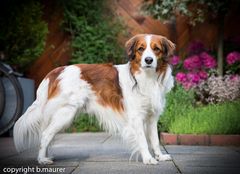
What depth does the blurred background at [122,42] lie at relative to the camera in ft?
22.4

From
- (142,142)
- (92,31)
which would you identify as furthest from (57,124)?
(92,31)

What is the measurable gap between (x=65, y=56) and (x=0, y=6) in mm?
1339

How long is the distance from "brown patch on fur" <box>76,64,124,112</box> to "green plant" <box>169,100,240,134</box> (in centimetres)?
150

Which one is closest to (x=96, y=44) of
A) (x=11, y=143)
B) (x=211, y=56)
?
(x=211, y=56)

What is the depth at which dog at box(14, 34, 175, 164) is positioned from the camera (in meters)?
4.46

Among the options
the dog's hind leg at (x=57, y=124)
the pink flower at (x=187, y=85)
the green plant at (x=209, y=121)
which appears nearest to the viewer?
the dog's hind leg at (x=57, y=124)

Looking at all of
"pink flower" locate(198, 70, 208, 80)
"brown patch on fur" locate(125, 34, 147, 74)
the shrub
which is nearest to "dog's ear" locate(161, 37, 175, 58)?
"brown patch on fur" locate(125, 34, 147, 74)

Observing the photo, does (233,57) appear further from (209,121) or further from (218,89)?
(209,121)

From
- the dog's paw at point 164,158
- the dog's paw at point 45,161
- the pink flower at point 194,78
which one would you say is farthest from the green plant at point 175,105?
the dog's paw at point 45,161

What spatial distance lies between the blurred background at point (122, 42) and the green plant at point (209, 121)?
2cm

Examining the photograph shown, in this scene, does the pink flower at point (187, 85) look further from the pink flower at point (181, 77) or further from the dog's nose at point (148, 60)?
the dog's nose at point (148, 60)

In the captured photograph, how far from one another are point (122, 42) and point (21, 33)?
5.68 feet

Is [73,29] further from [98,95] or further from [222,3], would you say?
[98,95]

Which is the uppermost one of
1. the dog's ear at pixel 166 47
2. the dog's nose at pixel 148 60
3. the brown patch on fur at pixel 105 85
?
the dog's ear at pixel 166 47
